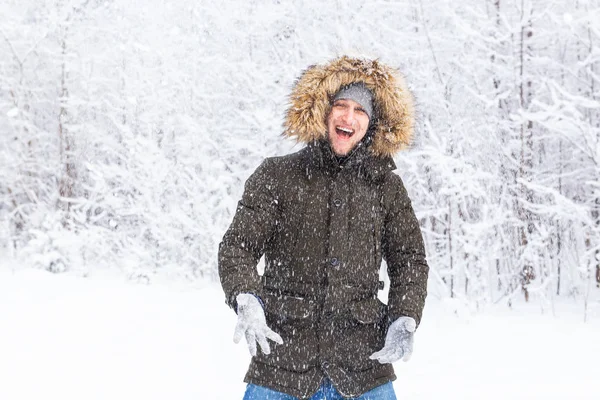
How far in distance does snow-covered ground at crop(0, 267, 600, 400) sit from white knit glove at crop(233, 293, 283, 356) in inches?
113

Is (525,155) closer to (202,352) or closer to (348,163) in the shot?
(202,352)

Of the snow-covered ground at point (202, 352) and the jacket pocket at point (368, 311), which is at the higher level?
the jacket pocket at point (368, 311)

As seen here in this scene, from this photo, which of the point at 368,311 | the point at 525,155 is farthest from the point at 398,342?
the point at 525,155

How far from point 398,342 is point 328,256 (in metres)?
0.38

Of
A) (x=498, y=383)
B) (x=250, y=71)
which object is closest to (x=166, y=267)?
(x=250, y=71)

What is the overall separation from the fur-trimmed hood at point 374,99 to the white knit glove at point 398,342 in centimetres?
66

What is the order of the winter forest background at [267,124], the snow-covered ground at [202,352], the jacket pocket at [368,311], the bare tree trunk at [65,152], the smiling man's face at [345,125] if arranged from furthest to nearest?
1. the bare tree trunk at [65,152]
2. the winter forest background at [267,124]
3. the snow-covered ground at [202,352]
4. the smiling man's face at [345,125]
5. the jacket pocket at [368,311]

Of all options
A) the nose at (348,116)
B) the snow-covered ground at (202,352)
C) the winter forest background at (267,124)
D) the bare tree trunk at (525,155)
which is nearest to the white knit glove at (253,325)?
the nose at (348,116)

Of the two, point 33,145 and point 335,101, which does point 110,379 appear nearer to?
point 335,101

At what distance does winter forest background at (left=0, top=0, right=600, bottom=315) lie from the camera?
743 centimetres

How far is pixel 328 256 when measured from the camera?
7.57ft

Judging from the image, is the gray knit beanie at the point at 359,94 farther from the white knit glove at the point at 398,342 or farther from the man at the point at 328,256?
the white knit glove at the point at 398,342

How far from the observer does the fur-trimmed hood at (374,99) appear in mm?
2508

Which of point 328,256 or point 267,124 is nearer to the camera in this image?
point 328,256
